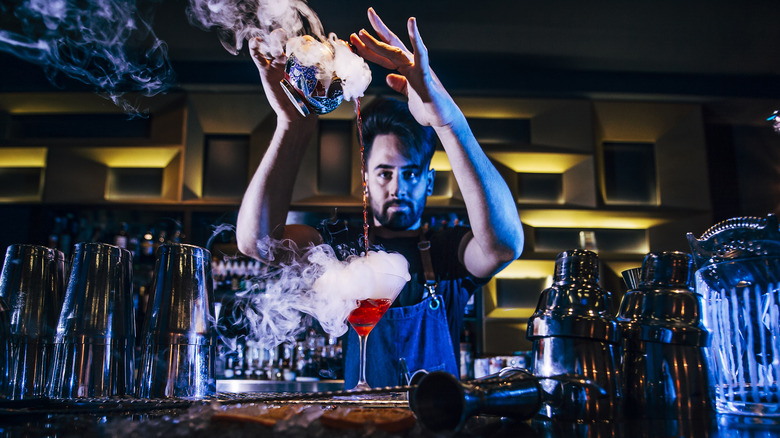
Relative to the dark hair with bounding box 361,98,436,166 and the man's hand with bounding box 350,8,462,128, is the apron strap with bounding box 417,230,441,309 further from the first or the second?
the man's hand with bounding box 350,8,462,128

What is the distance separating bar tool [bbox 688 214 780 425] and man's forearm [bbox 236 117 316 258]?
165 centimetres

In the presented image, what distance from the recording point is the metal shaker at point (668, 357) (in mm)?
801

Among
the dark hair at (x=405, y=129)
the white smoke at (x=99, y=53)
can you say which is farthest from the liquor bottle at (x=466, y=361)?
the white smoke at (x=99, y=53)

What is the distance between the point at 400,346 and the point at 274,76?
1176 mm

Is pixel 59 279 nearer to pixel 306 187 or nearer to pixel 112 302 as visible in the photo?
pixel 112 302

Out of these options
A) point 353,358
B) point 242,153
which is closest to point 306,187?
point 242,153

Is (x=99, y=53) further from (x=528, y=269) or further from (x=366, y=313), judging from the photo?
(x=528, y=269)

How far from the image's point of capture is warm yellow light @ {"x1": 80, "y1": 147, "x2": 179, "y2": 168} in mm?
4391

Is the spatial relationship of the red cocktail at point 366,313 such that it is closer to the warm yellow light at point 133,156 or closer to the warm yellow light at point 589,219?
the warm yellow light at point 589,219

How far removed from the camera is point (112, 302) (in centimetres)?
96

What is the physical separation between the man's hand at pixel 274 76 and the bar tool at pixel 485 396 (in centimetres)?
132

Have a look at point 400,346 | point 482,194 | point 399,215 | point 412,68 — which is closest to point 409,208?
point 399,215

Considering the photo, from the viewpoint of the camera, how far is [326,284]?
4.74 feet

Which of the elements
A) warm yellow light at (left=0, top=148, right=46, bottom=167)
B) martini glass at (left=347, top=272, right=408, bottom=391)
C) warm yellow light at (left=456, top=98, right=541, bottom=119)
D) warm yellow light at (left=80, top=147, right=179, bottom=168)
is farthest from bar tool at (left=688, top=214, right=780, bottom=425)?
warm yellow light at (left=0, top=148, right=46, bottom=167)
